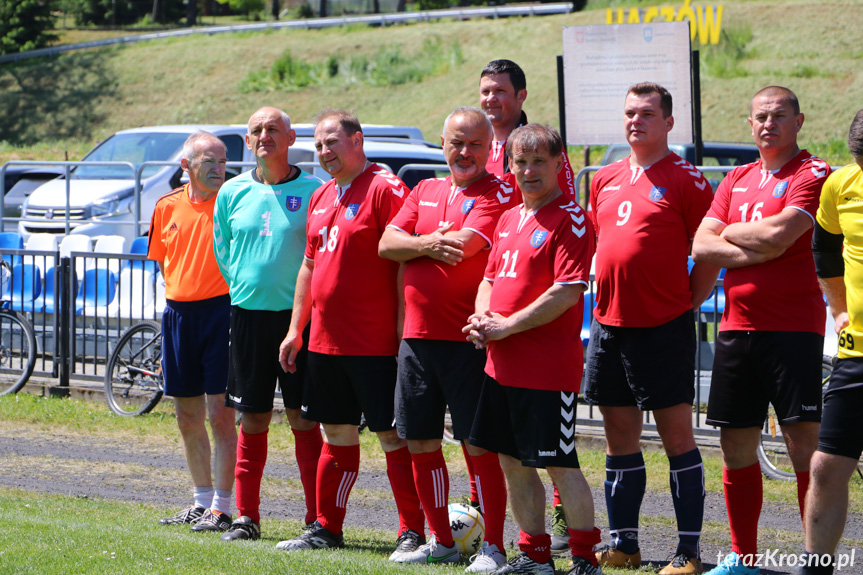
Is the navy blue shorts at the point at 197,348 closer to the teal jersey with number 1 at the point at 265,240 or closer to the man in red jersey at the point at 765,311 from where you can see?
the teal jersey with number 1 at the point at 265,240

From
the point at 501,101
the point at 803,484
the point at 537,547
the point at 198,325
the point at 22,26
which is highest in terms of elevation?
the point at 22,26

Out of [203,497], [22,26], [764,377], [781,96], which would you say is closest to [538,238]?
[764,377]

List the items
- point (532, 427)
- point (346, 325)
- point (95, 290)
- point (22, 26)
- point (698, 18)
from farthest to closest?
point (22, 26)
point (698, 18)
point (95, 290)
point (346, 325)
point (532, 427)

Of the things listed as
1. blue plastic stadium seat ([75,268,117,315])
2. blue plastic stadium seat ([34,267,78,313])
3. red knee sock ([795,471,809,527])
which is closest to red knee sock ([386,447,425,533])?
red knee sock ([795,471,809,527])

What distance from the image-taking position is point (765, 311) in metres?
5.28

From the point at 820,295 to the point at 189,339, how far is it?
12.3 feet

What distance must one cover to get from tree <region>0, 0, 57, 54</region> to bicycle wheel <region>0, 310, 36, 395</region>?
189 feet

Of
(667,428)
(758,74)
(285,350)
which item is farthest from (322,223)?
(758,74)

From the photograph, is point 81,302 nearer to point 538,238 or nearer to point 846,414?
point 538,238

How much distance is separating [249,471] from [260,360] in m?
0.67

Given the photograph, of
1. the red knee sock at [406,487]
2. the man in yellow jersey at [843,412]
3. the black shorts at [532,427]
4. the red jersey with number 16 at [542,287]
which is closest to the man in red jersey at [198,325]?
the red knee sock at [406,487]

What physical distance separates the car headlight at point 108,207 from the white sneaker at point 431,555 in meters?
10.6

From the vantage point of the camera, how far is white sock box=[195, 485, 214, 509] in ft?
22.2

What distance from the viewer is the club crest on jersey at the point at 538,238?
204 inches
